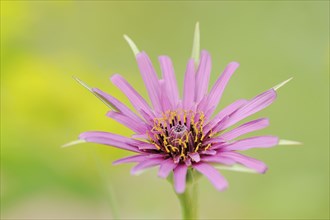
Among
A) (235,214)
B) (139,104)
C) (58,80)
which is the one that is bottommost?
(235,214)

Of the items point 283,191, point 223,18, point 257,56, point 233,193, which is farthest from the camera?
→ point 223,18

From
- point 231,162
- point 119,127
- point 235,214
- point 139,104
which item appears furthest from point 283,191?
point 231,162

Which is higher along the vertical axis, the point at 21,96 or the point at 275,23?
the point at 275,23

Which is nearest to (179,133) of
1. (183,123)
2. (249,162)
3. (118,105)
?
(183,123)

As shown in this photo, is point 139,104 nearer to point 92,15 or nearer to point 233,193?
point 233,193

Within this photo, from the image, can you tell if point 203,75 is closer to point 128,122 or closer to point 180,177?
point 128,122

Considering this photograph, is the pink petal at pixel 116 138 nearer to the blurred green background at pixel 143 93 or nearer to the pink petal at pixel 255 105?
the pink petal at pixel 255 105

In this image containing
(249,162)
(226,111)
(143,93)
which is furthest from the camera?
(143,93)

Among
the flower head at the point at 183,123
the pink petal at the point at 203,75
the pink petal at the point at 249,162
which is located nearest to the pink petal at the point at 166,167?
the flower head at the point at 183,123
